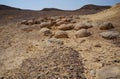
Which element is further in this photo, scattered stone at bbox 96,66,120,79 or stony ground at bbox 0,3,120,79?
stony ground at bbox 0,3,120,79

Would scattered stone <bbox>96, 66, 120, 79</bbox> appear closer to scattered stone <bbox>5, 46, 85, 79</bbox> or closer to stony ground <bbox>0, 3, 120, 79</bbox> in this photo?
stony ground <bbox>0, 3, 120, 79</bbox>

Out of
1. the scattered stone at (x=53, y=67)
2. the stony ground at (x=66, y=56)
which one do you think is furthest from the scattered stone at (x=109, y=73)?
the scattered stone at (x=53, y=67)

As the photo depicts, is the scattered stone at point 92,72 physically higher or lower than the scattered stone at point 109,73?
lower

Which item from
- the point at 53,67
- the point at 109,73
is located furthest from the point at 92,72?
the point at 53,67

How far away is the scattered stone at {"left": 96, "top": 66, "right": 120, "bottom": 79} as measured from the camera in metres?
2.48

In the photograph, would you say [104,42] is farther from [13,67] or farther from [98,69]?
[13,67]

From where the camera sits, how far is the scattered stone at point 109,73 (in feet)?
8.15

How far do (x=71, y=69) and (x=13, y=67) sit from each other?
0.96 m

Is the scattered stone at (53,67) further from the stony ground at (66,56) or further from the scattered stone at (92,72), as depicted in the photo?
the scattered stone at (92,72)

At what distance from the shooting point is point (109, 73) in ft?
8.37

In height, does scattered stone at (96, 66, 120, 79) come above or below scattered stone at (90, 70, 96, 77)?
above

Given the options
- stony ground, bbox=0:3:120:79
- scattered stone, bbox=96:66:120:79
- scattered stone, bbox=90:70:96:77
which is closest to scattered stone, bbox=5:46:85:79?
stony ground, bbox=0:3:120:79

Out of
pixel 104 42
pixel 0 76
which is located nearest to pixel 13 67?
pixel 0 76

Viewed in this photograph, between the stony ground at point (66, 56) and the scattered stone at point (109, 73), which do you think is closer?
the scattered stone at point (109, 73)
